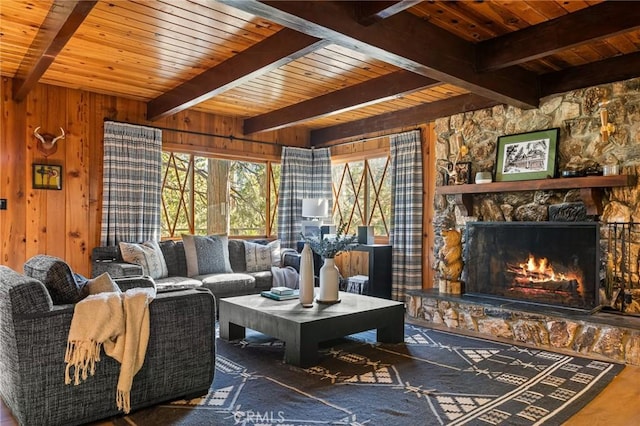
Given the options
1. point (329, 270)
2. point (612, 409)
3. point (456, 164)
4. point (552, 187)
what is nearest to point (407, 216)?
point (456, 164)

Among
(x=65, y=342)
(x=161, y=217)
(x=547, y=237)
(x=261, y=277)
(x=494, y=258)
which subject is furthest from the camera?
(x=161, y=217)

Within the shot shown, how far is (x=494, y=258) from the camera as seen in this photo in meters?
4.45

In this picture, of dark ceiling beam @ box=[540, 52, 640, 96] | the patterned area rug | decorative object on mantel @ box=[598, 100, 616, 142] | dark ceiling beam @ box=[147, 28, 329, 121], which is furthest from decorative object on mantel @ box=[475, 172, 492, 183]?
dark ceiling beam @ box=[147, 28, 329, 121]

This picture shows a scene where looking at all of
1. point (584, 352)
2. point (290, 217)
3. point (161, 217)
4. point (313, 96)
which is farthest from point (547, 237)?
point (161, 217)

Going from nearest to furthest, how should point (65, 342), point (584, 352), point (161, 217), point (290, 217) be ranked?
1. point (65, 342)
2. point (584, 352)
3. point (161, 217)
4. point (290, 217)

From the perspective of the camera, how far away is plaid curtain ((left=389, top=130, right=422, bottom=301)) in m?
5.32

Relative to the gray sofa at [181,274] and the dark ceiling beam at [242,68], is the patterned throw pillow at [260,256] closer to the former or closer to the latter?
the gray sofa at [181,274]

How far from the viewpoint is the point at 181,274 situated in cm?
487

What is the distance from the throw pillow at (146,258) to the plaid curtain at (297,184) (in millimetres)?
2037

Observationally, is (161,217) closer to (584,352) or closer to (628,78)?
(584,352)

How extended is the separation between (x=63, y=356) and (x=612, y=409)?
9.69 ft

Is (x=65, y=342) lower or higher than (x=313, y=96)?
lower

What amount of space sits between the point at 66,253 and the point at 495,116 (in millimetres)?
4661

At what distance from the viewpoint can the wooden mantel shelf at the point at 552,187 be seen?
11.9ft
